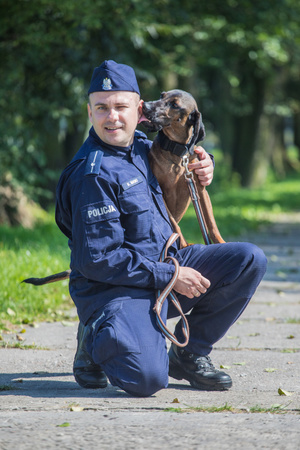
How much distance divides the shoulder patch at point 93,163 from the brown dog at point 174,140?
1.17 ft

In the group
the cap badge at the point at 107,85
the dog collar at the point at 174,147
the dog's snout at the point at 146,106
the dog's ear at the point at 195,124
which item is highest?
the cap badge at the point at 107,85

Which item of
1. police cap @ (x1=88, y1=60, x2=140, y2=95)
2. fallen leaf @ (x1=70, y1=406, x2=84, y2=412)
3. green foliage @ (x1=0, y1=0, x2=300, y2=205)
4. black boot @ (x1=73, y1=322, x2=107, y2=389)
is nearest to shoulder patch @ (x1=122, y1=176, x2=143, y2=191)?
police cap @ (x1=88, y1=60, x2=140, y2=95)

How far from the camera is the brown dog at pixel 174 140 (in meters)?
4.32

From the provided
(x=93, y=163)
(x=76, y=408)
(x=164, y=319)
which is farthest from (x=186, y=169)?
(x=76, y=408)

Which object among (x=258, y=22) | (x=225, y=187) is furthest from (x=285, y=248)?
(x=225, y=187)

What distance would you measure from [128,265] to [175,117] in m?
0.89

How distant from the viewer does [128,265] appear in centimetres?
410

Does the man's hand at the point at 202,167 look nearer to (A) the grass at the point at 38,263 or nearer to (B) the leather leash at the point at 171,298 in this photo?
(B) the leather leash at the point at 171,298

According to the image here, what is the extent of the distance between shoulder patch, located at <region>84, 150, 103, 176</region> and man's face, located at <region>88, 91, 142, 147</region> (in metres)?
0.11

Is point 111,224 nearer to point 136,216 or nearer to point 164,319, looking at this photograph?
point 136,216

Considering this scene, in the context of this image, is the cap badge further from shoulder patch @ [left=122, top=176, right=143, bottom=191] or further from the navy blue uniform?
shoulder patch @ [left=122, top=176, right=143, bottom=191]

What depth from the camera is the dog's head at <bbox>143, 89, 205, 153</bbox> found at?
430 centimetres

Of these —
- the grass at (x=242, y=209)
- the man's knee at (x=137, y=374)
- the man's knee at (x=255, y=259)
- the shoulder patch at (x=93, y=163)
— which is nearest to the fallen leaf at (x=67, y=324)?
the man's knee at (x=137, y=374)

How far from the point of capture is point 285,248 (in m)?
11.9
